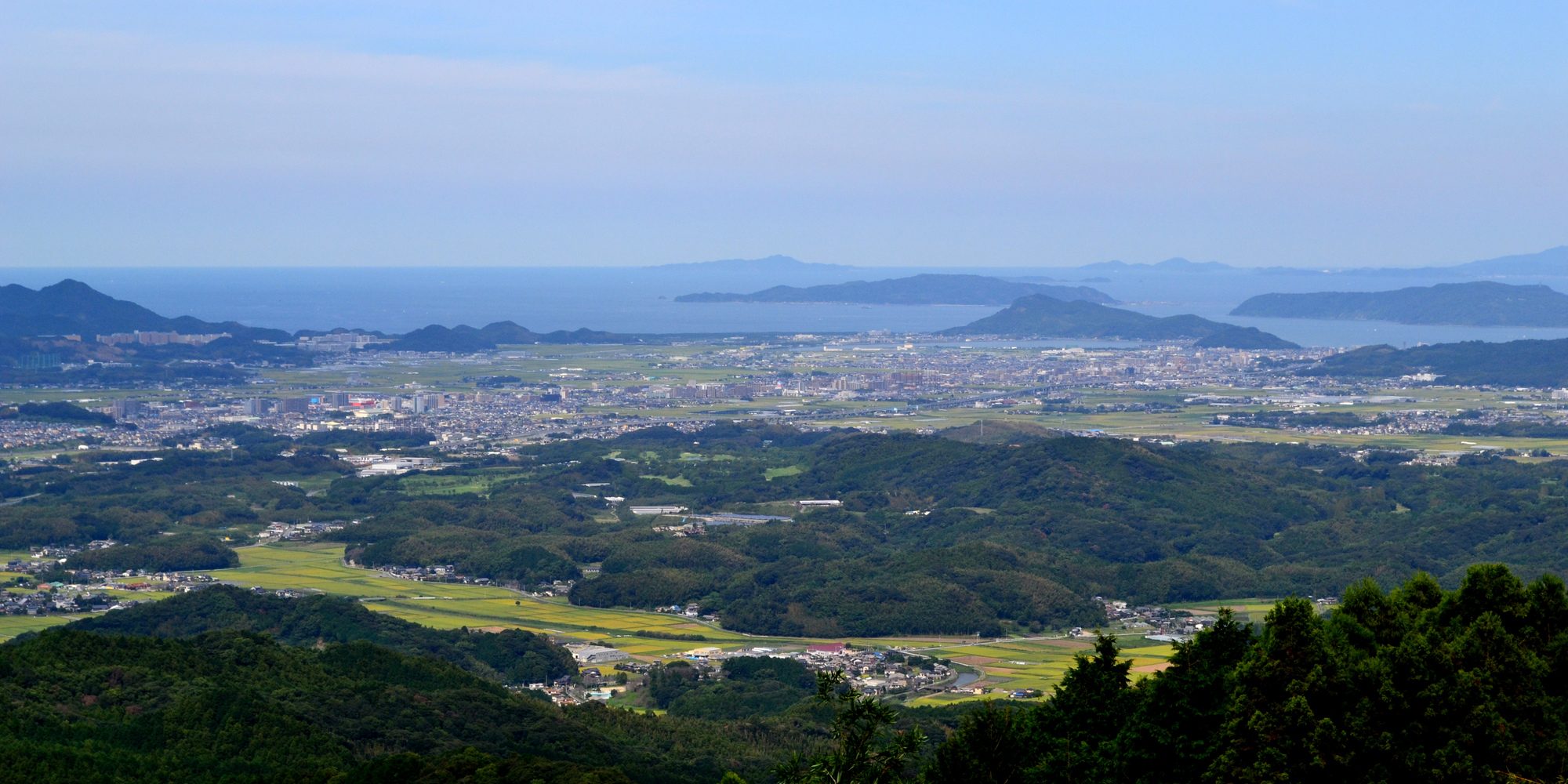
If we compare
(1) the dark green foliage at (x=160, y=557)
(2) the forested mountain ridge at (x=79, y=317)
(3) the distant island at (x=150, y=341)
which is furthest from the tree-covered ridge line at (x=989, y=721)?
(2) the forested mountain ridge at (x=79, y=317)

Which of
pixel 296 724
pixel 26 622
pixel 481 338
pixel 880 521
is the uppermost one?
pixel 481 338

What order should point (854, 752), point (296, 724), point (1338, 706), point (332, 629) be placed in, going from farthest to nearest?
1. point (332, 629)
2. point (296, 724)
3. point (1338, 706)
4. point (854, 752)

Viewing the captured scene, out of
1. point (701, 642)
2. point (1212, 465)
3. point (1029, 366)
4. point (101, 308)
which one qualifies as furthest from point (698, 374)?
point (701, 642)

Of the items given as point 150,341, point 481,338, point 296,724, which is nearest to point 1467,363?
point 481,338

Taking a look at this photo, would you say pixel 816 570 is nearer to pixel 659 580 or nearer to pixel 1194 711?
pixel 659 580

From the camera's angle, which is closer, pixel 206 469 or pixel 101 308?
pixel 206 469

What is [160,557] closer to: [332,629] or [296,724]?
[332,629]
